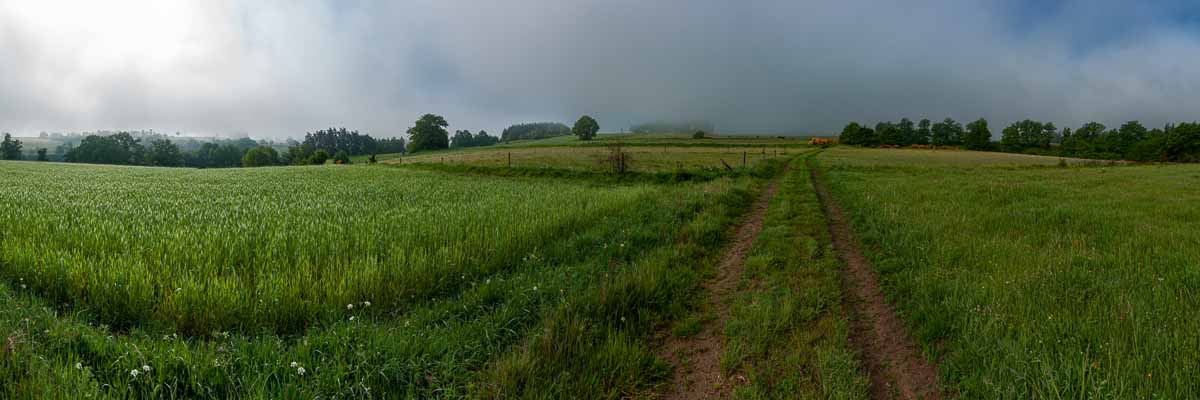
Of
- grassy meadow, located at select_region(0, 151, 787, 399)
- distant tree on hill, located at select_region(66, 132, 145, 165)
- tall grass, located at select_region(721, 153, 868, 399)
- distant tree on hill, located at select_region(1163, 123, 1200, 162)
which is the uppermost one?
distant tree on hill, located at select_region(66, 132, 145, 165)

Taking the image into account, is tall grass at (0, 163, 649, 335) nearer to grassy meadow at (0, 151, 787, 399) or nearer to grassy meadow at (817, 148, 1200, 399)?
grassy meadow at (0, 151, 787, 399)

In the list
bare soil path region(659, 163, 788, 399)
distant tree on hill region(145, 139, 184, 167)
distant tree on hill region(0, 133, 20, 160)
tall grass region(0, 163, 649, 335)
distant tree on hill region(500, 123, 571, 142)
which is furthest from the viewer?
distant tree on hill region(500, 123, 571, 142)

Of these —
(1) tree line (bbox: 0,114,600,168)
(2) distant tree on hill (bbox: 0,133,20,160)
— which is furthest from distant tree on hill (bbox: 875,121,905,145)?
(2) distant tree on hill (bbox: 0,133,20,160)

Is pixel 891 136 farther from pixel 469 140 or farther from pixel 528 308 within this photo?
pixel 528 308

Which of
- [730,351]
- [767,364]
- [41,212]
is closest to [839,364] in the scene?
[767,364]

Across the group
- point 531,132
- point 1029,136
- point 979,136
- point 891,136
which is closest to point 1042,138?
point 1029,136

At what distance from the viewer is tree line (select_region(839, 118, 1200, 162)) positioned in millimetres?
84938

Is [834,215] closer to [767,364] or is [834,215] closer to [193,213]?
[767,364]

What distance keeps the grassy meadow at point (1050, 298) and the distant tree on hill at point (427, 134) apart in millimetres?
114843

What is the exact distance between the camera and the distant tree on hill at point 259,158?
365 feet

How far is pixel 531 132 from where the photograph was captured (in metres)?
166

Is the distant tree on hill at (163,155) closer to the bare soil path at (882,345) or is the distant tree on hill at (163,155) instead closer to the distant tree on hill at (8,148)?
the distant tree on hill at (8,148)

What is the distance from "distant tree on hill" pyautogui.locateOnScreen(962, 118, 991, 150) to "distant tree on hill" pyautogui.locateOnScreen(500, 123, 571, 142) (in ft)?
398

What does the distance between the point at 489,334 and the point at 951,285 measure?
5596 millimetres
